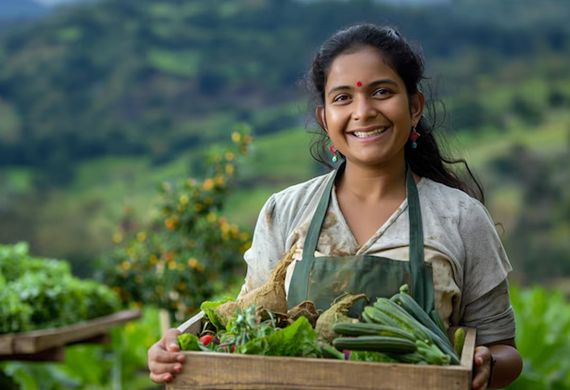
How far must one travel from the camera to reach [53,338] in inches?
202

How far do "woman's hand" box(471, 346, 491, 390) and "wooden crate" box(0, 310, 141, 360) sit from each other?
3126 millimetres

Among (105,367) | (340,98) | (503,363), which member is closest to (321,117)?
(340,98)

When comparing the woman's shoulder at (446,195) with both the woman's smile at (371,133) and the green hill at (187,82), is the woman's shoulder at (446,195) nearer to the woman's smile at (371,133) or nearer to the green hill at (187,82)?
the woman's smile at (371,133)

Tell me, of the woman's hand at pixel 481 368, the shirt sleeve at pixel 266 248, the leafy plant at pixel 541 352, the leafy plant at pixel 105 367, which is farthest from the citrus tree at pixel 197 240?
the woman's hand at pixel 481 368

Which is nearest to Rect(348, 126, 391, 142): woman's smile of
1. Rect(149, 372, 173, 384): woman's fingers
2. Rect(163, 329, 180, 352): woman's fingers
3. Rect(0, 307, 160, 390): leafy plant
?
Rect(163, 329, 180, 352): woman's fingers

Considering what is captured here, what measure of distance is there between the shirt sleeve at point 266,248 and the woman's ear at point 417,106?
448 mm

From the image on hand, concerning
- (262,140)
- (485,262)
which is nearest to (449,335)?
Result: (485,262)

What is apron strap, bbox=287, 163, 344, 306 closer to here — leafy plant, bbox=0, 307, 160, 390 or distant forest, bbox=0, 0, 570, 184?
leafy plant, bbox=0, 307, 160, 390

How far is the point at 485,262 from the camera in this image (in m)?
2.61

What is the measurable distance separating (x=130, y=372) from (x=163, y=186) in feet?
8.13

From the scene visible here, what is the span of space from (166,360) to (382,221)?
76cm

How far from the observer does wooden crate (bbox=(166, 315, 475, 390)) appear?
2.01 metres

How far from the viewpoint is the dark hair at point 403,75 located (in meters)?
2.64

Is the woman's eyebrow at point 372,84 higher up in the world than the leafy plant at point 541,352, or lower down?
higher up
